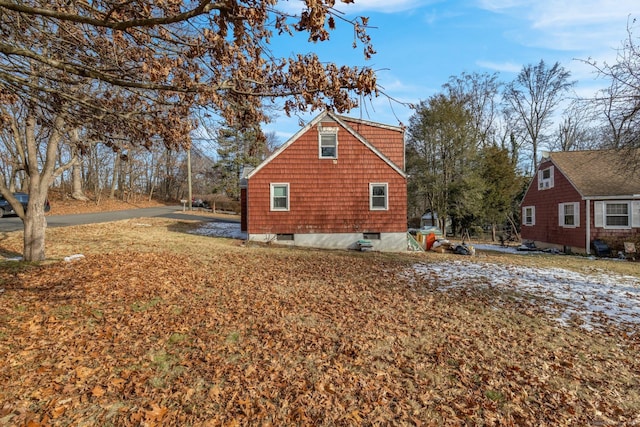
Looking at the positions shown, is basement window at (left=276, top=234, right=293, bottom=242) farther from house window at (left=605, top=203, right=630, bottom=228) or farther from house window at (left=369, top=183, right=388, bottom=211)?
house window at (left=605, top=203, right=630, bottom=228)

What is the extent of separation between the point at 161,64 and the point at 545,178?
78.8 feet

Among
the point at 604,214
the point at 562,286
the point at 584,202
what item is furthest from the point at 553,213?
the point at 562,286

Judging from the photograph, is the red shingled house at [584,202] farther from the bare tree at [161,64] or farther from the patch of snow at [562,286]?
the bare tree at [161,64]

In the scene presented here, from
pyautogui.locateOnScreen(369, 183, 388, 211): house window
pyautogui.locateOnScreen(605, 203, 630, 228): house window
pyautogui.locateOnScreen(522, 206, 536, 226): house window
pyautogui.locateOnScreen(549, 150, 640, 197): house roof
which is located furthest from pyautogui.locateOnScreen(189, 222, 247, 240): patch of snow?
pyautogui.locateOnScreen(522, 206, 536, 226): house window

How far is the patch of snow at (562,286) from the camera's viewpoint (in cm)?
611

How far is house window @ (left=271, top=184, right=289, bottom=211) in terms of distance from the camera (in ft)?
50.5

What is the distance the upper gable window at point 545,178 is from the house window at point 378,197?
12.4m

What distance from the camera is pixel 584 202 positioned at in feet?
56.9

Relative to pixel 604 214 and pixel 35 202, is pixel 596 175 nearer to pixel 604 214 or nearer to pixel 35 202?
pixel 604 214

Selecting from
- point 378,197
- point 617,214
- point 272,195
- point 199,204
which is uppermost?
point 199,204

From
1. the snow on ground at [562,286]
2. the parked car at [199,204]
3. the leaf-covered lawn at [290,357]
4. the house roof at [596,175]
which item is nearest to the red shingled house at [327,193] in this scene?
the snow on ground at [562,286]

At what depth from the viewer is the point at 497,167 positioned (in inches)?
1042

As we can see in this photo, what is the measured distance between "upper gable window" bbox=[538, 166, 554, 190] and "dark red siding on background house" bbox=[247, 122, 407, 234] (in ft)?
38.3

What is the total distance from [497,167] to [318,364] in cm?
2698
